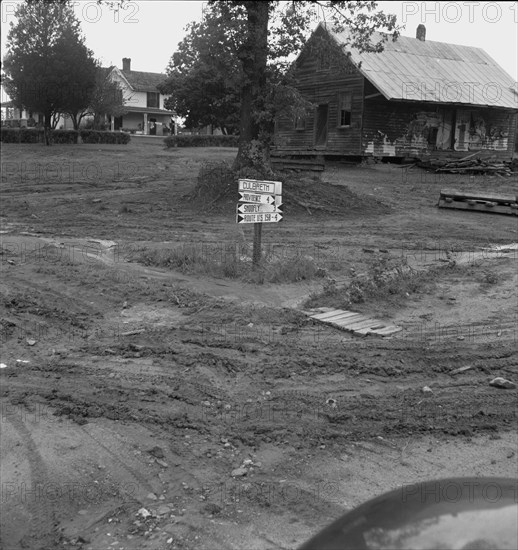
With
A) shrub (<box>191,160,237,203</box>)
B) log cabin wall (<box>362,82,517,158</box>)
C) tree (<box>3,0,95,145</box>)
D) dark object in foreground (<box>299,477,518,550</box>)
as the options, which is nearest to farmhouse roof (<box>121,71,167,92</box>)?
tree (<box>3,0,95,145</box>)

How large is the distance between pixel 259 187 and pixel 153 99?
6898 cm

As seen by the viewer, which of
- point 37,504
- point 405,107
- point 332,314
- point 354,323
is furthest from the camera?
point 405,107

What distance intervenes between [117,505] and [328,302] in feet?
18.2

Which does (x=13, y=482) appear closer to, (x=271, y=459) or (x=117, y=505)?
(x=117, y=505)

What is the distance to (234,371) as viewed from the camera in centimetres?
731

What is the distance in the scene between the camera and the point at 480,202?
21.2 m

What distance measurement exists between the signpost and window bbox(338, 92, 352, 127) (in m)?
25.6

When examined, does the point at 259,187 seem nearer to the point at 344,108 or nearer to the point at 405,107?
the point at 344,108

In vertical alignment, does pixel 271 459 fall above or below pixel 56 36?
below

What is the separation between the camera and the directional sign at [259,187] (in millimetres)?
10750

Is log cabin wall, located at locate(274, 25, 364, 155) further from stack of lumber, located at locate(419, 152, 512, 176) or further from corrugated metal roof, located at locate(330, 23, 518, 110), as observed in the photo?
stack of lumber, located at locate(419, 152, 512, 176)

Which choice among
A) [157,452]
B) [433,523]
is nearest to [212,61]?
[157,452]

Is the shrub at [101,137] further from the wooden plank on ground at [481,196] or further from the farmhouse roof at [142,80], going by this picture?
the wooden plank on ground at [481,196]

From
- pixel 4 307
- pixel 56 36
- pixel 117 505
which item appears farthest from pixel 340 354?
pixel 56 36
